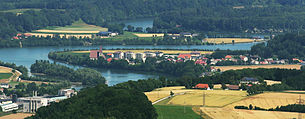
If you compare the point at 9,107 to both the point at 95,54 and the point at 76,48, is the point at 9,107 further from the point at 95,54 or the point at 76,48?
the point at 76,48

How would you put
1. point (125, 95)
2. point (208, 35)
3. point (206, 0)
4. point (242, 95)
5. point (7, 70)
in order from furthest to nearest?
point (206, 0) < point (208, 35) < point (7, 70) < point (242, 95) < point (125, 95)

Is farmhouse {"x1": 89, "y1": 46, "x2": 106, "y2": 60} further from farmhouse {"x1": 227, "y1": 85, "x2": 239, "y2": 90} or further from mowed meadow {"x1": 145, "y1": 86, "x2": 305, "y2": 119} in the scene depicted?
farmhouse {"x1": 227, "y1": 85, "x2": 239, "y2": 90}

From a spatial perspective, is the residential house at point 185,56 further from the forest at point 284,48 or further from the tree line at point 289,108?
the tree line at point 289,108

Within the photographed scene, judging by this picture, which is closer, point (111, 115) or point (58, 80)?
point (111, 115)

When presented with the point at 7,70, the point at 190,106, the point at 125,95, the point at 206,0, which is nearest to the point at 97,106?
the point at 125,95

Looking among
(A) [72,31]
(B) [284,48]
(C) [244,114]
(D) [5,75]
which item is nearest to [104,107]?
(C) [244,114]

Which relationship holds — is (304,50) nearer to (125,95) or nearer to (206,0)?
(125,95)

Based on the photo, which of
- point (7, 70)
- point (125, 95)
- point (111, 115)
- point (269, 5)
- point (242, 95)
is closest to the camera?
point (111, 115)
